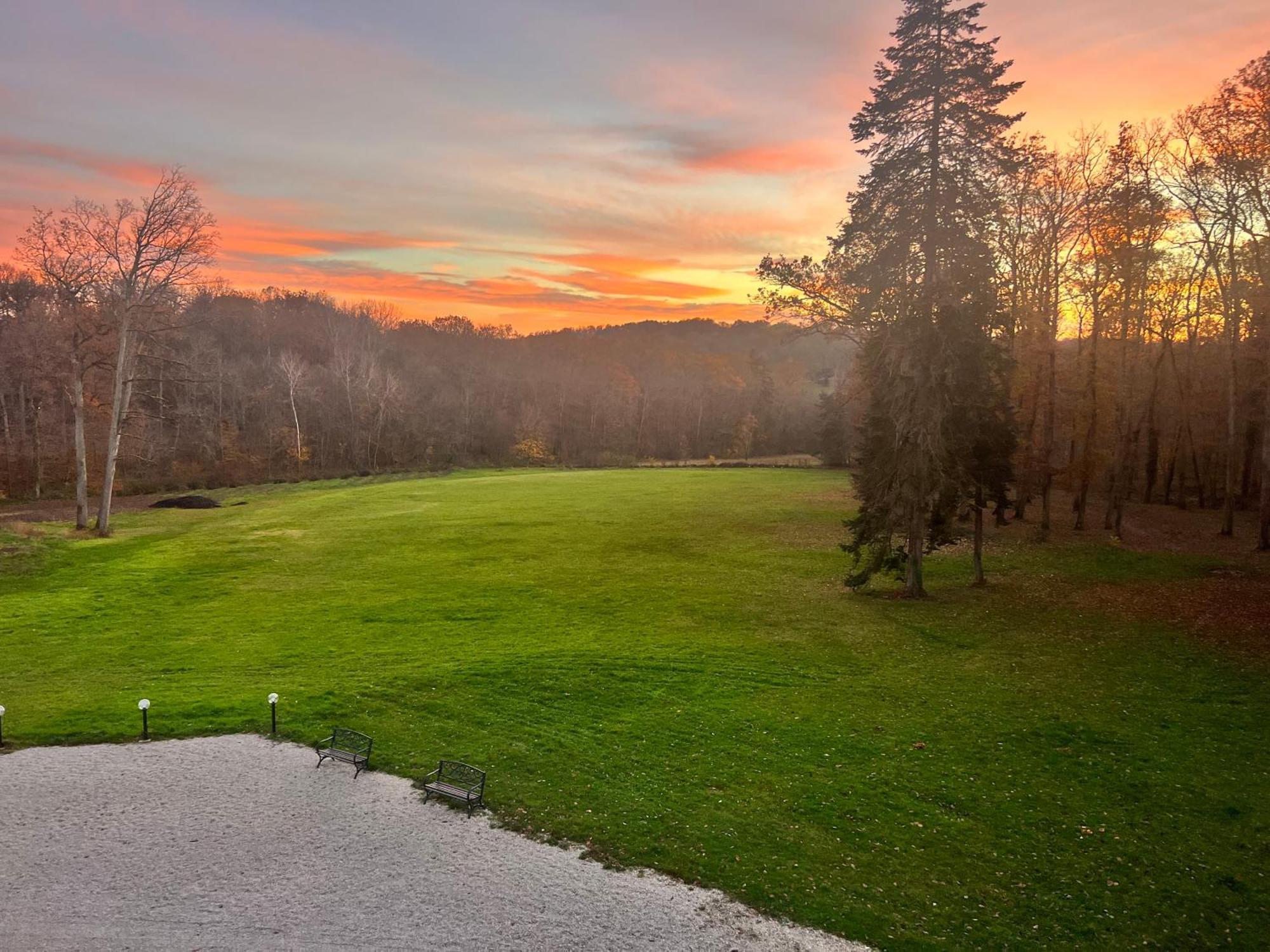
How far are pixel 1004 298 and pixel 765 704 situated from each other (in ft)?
61.7

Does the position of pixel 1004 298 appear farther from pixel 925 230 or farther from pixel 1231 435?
pixel 1231 435

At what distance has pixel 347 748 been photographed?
15609 millimetres

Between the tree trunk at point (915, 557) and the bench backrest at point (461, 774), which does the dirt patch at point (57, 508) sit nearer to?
the bench backrest at point (461, 774)

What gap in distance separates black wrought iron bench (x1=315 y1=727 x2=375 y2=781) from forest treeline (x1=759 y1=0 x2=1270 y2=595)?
18.6 metres

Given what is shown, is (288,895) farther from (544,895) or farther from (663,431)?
(663,431)

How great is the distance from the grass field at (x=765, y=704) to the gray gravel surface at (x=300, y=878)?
35.4 inches

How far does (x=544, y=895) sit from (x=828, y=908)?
4540 mm

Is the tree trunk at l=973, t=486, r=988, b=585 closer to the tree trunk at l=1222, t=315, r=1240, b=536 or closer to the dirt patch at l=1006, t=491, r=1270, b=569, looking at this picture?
the dirt patch at l=1006, t=491, r=1270, b=569

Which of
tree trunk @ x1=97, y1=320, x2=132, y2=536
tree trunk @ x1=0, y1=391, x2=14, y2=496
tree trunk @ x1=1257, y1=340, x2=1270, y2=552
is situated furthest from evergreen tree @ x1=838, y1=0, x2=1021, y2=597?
tree trunk @ x1=0, y1=391, x2=14, y2=496

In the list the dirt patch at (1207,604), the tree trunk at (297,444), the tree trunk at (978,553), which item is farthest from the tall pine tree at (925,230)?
the tree trunk at (297,444)

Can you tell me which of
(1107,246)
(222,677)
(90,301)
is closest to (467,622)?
(222,677)

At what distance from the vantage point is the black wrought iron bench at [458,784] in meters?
13.5

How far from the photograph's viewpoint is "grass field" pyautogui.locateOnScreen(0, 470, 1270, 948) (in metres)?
11.5

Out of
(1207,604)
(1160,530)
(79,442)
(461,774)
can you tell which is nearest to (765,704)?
(461,774)
